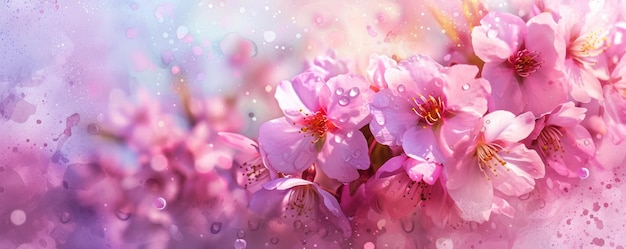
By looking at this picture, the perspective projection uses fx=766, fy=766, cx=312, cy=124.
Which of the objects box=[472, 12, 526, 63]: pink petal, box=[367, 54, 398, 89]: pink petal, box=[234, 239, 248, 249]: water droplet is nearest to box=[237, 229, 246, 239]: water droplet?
box=[234, 239, 248, 249]: water droplet

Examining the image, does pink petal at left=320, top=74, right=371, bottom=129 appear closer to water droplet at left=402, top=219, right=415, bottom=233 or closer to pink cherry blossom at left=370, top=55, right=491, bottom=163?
pink cherry blossom at left=370, top=55, right=491, bottom=163

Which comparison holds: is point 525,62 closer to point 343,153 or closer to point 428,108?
point 428,108

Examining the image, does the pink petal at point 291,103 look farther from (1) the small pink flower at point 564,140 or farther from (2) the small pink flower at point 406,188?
(1) the small pink flower at point 564,140

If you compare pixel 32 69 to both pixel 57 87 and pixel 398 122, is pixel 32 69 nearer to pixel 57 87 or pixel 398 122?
pixel 57 87

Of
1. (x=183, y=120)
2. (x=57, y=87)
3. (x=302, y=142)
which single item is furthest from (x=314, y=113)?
(x=57, y=87)

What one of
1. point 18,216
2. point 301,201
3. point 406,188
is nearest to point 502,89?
point 406,188

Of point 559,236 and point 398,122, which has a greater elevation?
point 398,122
